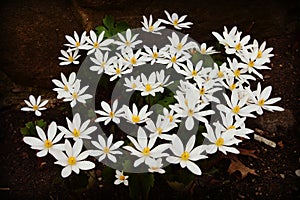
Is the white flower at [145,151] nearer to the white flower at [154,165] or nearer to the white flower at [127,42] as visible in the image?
the white flower at [154,165]

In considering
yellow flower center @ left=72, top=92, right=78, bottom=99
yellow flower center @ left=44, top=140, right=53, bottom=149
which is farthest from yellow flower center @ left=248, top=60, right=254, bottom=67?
yellow flower center @ left=44, top=140, right=53, bottom=149

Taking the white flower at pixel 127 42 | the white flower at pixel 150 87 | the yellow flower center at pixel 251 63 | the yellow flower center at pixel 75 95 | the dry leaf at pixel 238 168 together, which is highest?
the white flower at pixel 127 42

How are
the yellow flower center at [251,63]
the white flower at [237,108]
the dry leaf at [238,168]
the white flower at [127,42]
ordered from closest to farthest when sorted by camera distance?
the white flower at [237,108] < the yellow flower center at [251,63] < the white flower at [127,42] < the dry leaf at [238,168]

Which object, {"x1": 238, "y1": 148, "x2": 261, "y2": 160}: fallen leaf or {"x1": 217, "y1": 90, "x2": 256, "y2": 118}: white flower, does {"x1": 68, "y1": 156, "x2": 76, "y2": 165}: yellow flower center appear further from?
{"x1": 238, "y1": 148, "x2": 261, "y2": 160}: fallen leaf

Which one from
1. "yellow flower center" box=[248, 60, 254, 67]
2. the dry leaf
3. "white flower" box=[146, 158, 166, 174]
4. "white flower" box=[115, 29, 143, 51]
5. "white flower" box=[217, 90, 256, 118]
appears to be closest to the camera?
"white flower" box=[146, 158, 166, 174]

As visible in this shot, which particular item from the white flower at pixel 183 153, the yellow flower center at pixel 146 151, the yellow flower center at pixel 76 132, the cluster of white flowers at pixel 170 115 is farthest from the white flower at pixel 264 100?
the yellow flower center at pixel 76 132

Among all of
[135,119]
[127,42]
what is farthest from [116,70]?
[135,119]

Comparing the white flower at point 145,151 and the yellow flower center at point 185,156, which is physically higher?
the white flower at point 145,151
